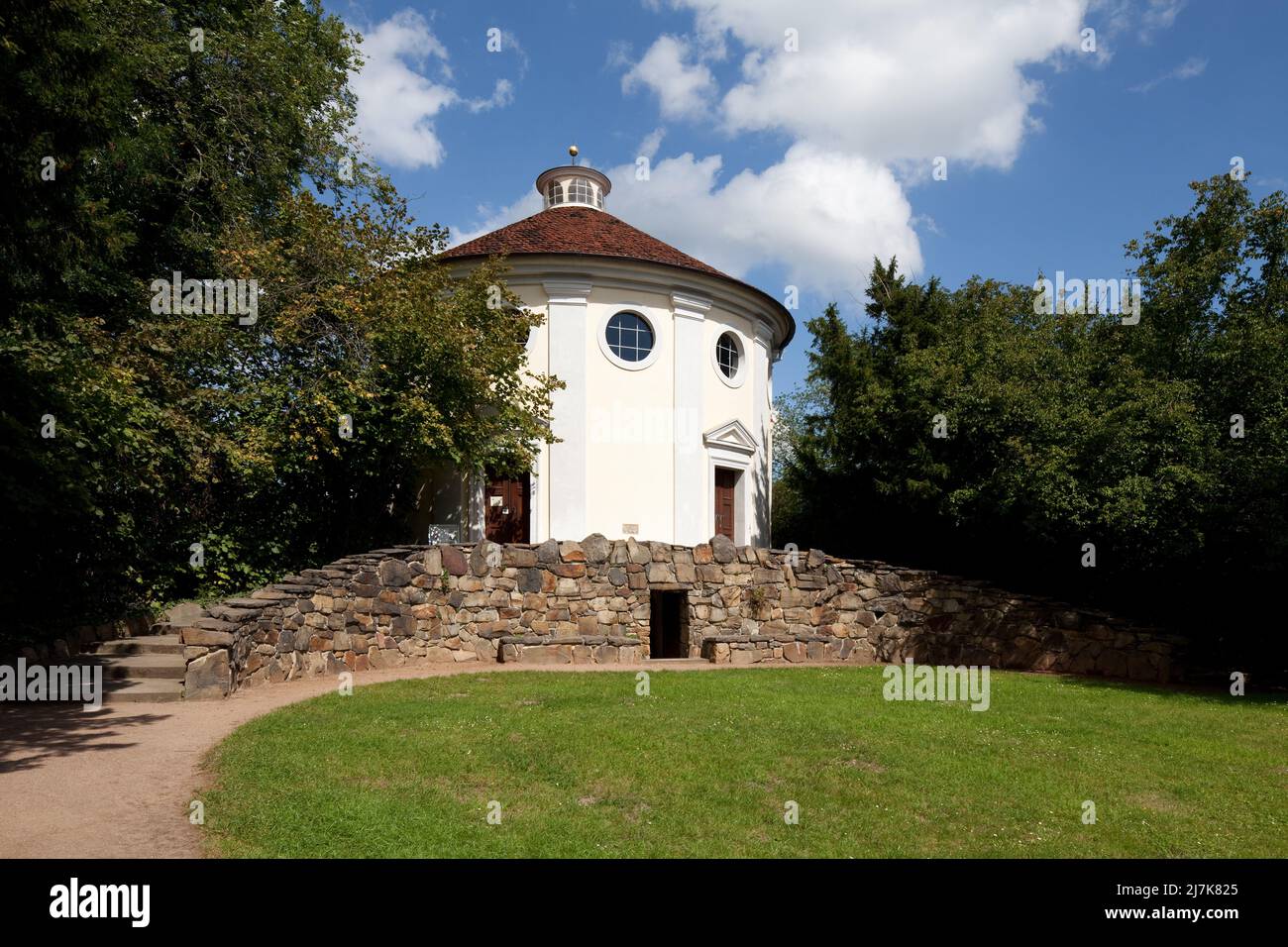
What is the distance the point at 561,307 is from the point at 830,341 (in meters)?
8.25

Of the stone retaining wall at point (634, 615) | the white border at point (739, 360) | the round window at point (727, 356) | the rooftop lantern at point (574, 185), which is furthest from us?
the rooftop lantern at point (574, 185)

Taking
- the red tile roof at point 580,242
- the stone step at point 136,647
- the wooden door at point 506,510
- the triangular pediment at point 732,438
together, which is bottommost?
the stone step at point 136,647

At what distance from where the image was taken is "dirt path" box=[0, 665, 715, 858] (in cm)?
545

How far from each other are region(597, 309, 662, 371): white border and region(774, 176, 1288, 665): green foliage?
17.5ft

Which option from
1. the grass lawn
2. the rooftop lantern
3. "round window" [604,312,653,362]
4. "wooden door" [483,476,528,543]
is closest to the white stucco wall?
"round window" [604,312,653,362]

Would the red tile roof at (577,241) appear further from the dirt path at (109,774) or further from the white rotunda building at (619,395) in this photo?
the dirt path at (109,774)

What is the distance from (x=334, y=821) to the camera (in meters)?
5.80

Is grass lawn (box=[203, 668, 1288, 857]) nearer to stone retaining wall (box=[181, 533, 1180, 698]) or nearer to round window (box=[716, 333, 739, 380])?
stone retaining wall (box=[181, 533, 1180, 698])

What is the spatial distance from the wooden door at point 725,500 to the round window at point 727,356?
9.54ft

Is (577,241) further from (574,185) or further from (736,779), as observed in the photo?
(736,779)

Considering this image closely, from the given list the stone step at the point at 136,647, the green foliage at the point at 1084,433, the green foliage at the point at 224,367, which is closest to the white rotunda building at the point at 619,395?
the green foliage at the point at 224,367

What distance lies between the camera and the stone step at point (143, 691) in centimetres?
1038

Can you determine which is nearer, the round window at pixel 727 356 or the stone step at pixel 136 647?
the stone step at pixel 136 647
